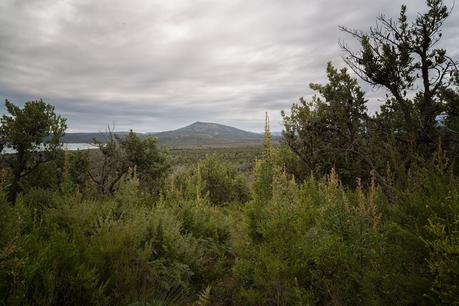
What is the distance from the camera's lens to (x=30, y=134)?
13.2 meters

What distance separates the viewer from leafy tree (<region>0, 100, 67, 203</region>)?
509 inches

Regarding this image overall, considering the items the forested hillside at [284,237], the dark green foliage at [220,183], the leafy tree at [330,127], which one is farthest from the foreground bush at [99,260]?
A: the dark green foliage at [220,183]

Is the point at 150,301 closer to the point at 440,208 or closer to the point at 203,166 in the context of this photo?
the point at 440,208

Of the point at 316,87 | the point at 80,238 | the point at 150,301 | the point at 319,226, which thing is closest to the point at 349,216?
the point at 319,226

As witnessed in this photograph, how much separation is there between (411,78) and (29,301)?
11.2 meters

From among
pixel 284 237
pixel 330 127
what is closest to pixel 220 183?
pixel 330 127

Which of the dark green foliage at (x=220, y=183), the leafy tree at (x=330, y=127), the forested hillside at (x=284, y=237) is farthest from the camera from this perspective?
the dark green foliage at (x=220, y=183)

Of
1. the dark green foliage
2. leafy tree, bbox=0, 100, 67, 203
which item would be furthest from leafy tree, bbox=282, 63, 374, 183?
leafy tree, bbox=0, 100, 67, 203

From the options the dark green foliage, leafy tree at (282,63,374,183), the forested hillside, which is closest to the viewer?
the forested hillside

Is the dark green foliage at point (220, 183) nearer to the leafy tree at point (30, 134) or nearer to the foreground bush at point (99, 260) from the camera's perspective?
the leafy tree at point (30, 134)

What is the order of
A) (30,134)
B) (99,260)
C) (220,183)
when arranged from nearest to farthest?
(99,260)
(30,134)
(220,183)

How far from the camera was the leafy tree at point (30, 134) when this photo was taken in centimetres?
1294

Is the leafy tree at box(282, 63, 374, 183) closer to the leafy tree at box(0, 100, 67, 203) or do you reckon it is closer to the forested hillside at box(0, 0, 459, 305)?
the forested hillside at box(0, 0, 459, 305)

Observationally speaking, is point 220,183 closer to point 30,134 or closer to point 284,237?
point 30,134
